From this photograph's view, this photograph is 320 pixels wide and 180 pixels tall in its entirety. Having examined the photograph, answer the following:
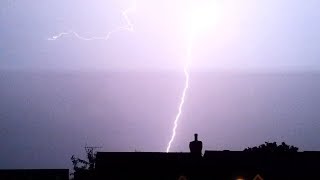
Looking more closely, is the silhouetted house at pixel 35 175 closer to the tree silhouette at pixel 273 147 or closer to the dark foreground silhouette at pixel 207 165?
the dark foreground silhouette at pixel 207 165

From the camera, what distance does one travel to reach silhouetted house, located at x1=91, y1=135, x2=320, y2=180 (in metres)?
24.1

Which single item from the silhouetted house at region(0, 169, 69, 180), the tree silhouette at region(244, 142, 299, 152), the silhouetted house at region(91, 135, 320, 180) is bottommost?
the silhouetted house at region(91, 135, 320, 180)

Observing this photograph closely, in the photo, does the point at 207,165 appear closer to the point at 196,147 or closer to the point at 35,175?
the point at 196,147

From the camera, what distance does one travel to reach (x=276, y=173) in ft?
78.4

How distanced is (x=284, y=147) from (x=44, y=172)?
34.9 metres


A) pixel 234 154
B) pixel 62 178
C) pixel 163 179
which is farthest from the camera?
pixel 62 178

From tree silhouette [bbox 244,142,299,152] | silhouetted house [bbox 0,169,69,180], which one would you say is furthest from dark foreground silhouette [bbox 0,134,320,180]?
tree silhouette [bbox 244,142,299,152]

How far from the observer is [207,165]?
25047 millimetres

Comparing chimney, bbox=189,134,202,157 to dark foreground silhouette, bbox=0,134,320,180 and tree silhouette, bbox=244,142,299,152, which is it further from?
tree silhouette, bbox=244,142,299,152

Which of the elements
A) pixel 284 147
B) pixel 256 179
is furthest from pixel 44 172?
pixel 284 147

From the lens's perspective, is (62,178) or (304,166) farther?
(62,178)

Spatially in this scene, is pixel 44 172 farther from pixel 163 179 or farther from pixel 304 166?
pixel 304 166

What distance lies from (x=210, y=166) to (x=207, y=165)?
7.5 inches

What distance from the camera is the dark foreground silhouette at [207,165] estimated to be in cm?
2408
